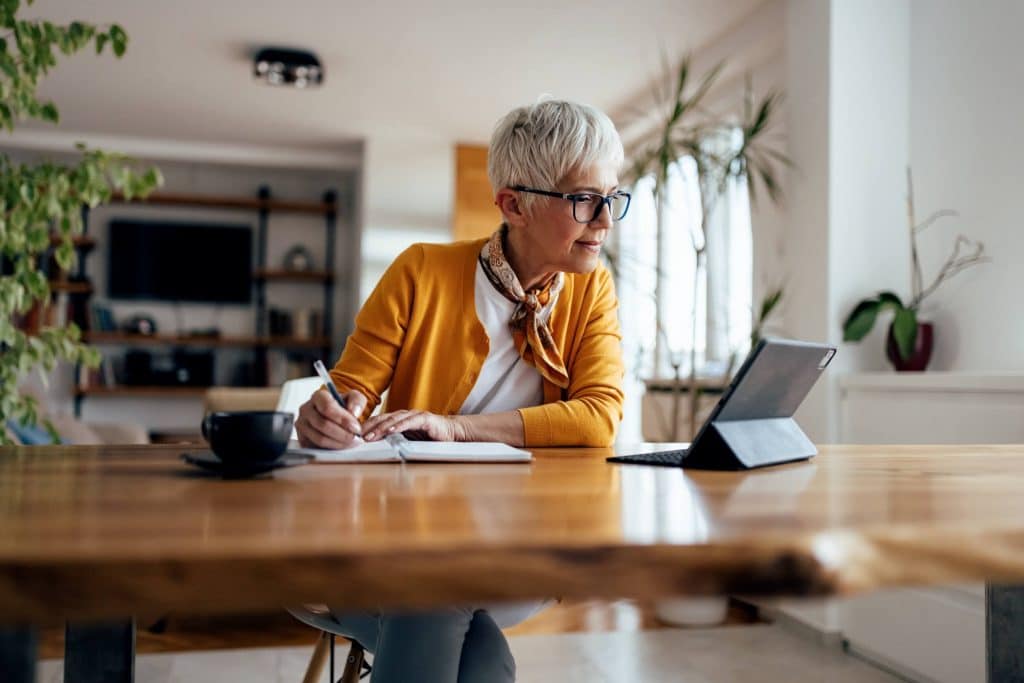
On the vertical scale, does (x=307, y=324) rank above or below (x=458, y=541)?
above

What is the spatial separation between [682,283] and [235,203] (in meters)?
4.16

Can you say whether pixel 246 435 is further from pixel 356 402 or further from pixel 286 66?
pixel 286 66

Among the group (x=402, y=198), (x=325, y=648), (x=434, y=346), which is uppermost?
(x=402, y=198)

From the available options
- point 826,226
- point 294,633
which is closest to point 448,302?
point 294,633

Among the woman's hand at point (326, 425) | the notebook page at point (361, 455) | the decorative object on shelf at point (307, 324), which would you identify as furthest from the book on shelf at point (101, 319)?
the notebook page at point (361, 455)

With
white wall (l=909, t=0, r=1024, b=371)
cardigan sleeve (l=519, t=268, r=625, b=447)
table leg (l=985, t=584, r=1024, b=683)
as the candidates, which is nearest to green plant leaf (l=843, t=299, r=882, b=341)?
white wall (l=909, t=0, r=1024, b=371)

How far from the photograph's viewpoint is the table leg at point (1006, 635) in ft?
3.29

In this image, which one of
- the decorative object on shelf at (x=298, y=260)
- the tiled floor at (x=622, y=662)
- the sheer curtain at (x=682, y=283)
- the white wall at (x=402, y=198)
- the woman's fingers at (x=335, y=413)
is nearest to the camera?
the woman's fingers at (x=335, y=413)

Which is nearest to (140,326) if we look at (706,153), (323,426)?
(706,153)

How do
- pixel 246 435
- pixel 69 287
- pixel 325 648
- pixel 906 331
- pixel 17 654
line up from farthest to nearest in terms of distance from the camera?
pixel 69 287 < pixel 906 331 < pixel 325 648 < pixel 246 435 < pixel 17 654

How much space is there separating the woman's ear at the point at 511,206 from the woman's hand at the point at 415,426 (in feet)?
1.53

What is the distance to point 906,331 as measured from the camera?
10.1ft

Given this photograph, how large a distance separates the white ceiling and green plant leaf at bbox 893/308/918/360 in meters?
1.88

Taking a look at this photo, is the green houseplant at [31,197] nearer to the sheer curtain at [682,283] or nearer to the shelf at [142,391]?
the sheer curtain at [682,283]
